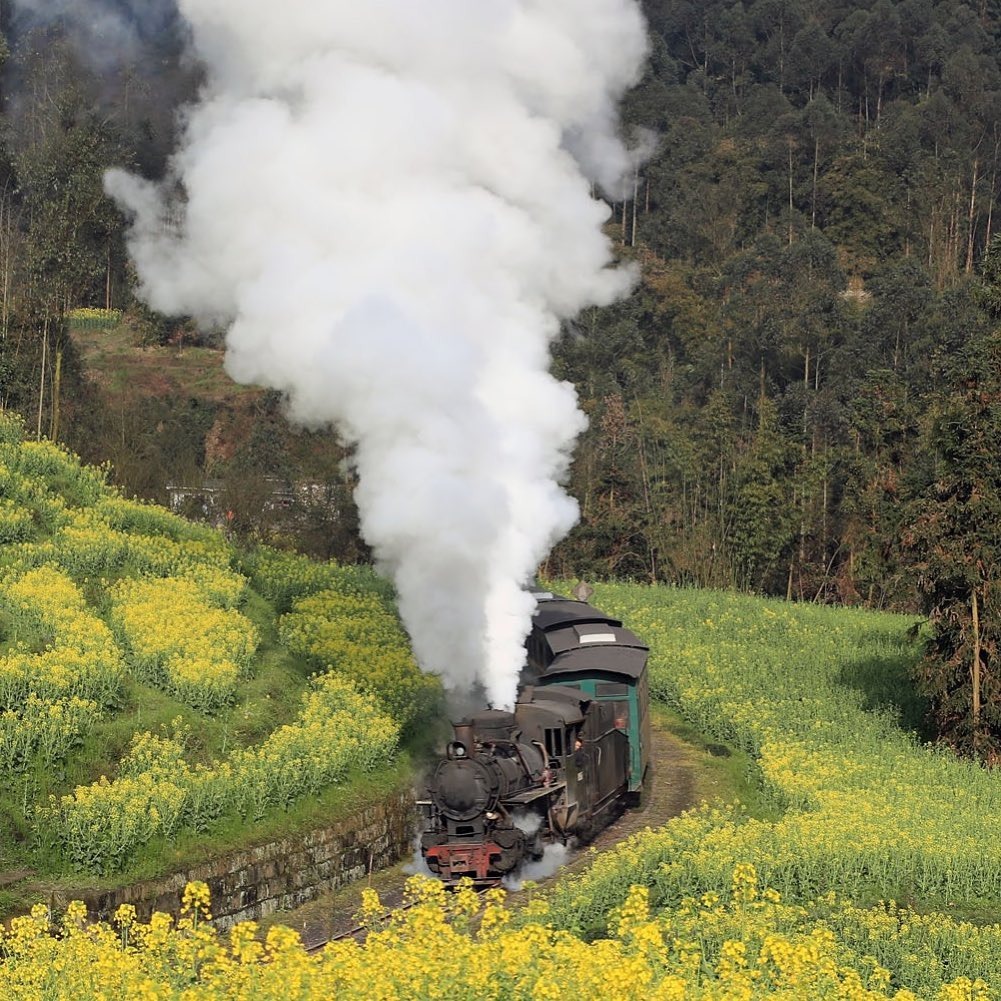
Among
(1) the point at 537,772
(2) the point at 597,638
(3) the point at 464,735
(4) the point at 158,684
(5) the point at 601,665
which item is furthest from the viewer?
(2) the point at 597,638

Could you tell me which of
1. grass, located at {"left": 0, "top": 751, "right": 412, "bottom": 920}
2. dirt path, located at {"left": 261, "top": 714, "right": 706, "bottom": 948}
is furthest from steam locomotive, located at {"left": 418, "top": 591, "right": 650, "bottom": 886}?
grass, located at {"left": 0, "top": 751, "right": 412, "bottom": 920}

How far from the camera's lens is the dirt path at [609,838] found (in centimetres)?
2402

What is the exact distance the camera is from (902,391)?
234 ft

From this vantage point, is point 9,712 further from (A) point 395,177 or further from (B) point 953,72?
(B) point 953,72

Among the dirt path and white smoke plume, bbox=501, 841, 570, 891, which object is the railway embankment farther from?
white smoke plume, bbox=501, 841, 570, 891

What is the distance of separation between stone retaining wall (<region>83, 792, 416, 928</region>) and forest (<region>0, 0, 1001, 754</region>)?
14.4 meters

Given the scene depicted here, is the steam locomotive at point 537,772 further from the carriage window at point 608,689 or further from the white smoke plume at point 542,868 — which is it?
the white smoke plume at point 542,868

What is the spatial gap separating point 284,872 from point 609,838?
22.2 ft

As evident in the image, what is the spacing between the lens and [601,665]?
30.0 m

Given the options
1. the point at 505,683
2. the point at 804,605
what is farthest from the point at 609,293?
the point at 804,605

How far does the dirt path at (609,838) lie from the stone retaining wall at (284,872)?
12.7 inches

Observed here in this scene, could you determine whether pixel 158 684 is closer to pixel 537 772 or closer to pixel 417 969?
pixel 537 772

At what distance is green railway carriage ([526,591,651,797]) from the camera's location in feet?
97.9

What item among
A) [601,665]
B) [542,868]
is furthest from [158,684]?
[542,868]
